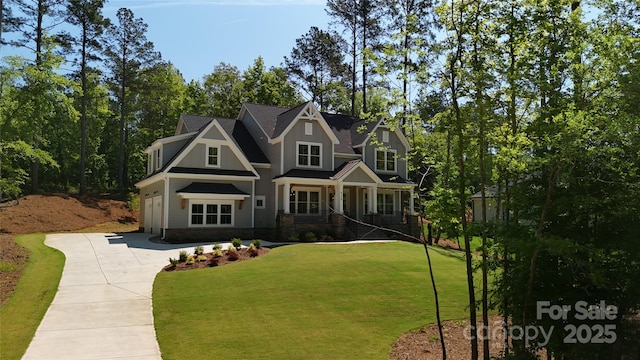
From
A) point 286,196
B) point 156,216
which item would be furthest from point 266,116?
point 156,216

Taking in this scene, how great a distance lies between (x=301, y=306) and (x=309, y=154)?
16865 mm

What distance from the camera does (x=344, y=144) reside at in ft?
95.9

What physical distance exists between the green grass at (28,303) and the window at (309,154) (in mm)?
13366

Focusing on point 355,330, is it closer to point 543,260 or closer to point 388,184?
point 543,260

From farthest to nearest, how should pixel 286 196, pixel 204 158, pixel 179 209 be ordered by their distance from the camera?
pixel 286 196
pixel 204 158
pixel 179 209

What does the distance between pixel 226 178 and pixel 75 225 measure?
13765 mm

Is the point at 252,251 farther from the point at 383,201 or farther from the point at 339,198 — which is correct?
the point at 383,201

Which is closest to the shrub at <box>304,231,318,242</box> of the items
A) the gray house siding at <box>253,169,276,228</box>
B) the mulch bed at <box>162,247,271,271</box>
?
the gray house siding at <box>253,169,276,228</box>

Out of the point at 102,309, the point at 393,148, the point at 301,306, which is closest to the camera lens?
the point at 301,306

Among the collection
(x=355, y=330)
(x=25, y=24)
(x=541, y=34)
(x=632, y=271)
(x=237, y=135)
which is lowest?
(x=355, y=330)

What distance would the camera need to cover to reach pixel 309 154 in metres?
26.5

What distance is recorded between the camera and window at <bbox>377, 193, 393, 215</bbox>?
93.6 feet

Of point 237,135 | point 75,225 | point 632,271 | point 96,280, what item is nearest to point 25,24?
point 75,225

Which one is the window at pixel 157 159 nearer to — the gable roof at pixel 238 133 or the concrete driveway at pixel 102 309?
the gable roof at pixel 238 133
